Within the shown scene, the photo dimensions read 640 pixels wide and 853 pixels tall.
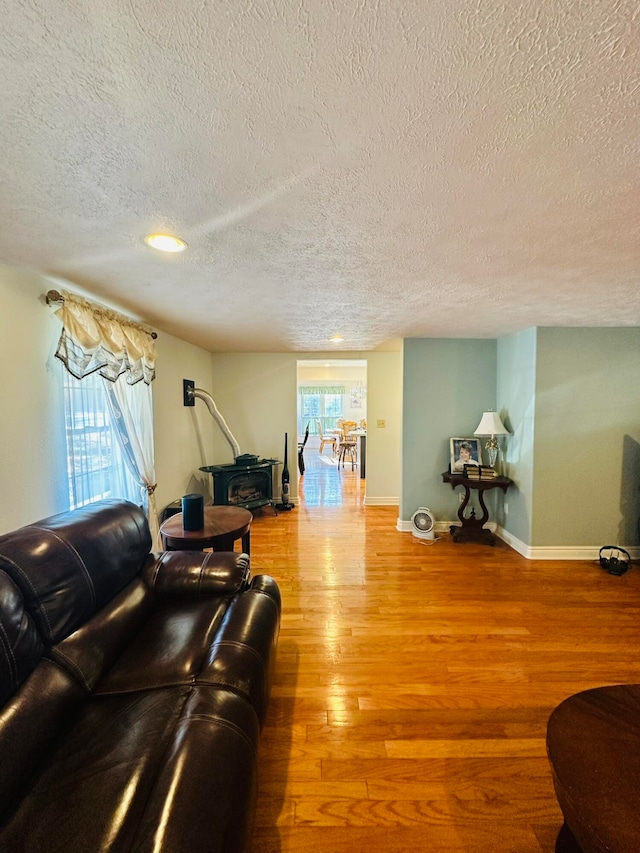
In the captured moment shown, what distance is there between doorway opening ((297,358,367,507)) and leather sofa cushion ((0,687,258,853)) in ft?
16.9

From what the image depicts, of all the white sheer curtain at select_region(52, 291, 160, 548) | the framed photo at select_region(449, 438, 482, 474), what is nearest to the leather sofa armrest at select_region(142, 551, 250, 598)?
the white sheer curtain at select_region(52, 291, 160, 548)

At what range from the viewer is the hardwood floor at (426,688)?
1226mm

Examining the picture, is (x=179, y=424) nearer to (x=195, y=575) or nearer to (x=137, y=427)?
(x=137, y=427)

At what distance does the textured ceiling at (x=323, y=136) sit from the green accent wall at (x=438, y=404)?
1.99 m

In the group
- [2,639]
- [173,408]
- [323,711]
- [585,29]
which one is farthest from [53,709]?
[173,408]

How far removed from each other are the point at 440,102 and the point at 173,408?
3.50m

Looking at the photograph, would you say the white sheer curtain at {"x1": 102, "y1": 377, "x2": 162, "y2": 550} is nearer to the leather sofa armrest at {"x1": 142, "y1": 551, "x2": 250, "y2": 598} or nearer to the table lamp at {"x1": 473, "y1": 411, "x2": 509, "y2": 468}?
the leather sofa armrest at {"x1": 142, "y1": 551, "x2": 250, "y2": 598}

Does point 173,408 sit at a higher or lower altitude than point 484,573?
higher

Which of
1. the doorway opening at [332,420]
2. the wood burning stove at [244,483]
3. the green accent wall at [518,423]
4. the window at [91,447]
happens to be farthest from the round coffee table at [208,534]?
the doorway opening at [332,420]

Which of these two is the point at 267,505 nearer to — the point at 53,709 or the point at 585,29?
the point at 53,709

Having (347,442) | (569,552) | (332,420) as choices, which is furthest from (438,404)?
(332,420)

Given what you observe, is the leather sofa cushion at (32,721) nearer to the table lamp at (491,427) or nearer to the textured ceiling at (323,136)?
the textured ceiling at (323,136)

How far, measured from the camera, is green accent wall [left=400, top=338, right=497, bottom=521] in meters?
3.86

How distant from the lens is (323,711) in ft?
5.43
